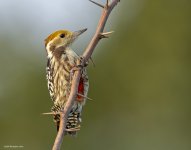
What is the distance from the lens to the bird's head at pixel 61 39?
8891 millimetres

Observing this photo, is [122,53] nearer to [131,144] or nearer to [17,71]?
[17,71]

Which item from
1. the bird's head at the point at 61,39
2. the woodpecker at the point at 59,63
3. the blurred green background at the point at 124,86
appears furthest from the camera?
the blurred green background at the point at 124,86

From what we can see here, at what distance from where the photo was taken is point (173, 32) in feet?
90.6

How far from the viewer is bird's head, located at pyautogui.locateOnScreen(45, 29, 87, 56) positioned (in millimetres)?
8891

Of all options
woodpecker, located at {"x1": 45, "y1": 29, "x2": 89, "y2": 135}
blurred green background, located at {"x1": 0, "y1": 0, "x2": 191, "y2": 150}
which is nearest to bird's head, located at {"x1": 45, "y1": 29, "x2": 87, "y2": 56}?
woodpecker, located at {"x1": 45, "y1": 29, "x2": 89, "y2": 135}

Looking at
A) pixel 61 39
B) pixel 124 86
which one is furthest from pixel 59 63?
pixel 124 86

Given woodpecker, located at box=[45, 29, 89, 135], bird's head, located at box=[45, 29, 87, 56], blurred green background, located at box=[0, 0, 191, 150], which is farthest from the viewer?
blurred green background, located at box=[0, 0, 191, 150]

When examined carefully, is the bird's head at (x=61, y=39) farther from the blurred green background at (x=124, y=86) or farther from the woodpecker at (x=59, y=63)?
the blurred green background at (x=124, y=86)

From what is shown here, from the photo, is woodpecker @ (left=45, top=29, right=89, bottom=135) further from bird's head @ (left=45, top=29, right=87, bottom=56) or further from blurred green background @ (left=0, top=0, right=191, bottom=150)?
blurred green background @ (left=0, top=0, right=191, bottom=150)

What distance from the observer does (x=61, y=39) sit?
8.92 m

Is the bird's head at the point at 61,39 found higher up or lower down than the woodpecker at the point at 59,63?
higher up

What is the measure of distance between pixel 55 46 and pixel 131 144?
12780 mm

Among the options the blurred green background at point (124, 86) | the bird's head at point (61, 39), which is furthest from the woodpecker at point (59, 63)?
the blurred green background at point (124, 86)

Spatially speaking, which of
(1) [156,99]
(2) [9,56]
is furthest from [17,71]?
(1) [156,99]
